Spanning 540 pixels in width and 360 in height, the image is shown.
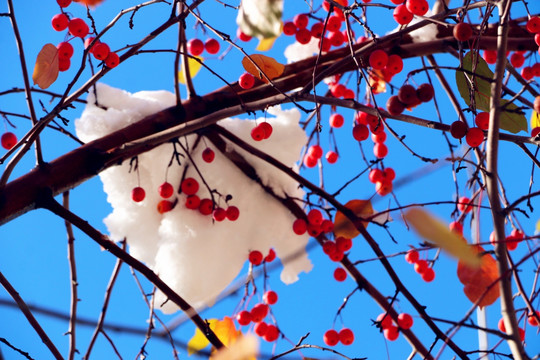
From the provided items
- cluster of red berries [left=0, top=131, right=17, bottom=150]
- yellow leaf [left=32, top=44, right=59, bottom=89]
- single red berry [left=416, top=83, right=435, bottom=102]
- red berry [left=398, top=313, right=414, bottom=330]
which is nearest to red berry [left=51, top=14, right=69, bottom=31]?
yellow leaf [left=32, top=44, right=59, bottom=89]

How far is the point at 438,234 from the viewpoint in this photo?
416mm

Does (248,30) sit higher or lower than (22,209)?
lower

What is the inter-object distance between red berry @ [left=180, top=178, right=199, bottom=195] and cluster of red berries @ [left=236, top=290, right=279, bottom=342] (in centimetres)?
31

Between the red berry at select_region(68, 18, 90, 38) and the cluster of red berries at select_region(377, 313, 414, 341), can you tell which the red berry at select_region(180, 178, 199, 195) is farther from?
the cluster of red berries at select_region(377, 313, 414, 341)

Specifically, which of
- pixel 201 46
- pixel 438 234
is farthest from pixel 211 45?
pixel 438 234

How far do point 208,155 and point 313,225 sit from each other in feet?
0.88

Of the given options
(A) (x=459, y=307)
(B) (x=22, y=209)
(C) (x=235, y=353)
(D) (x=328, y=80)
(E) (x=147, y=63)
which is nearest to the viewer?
(C) (x=235, y=353)

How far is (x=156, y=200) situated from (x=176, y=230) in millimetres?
105

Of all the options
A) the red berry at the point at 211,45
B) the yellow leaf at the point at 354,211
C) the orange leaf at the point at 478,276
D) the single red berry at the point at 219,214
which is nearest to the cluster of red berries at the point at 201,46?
the red berry at the point at 211,45

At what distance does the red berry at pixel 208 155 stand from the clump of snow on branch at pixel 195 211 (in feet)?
0.17

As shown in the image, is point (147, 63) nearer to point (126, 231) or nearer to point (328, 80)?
point (328, 80)

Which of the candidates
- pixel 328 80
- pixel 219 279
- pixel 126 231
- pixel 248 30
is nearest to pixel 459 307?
pixel 328 80

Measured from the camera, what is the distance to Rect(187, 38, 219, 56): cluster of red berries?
4.50 ft

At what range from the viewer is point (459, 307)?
2.51m
